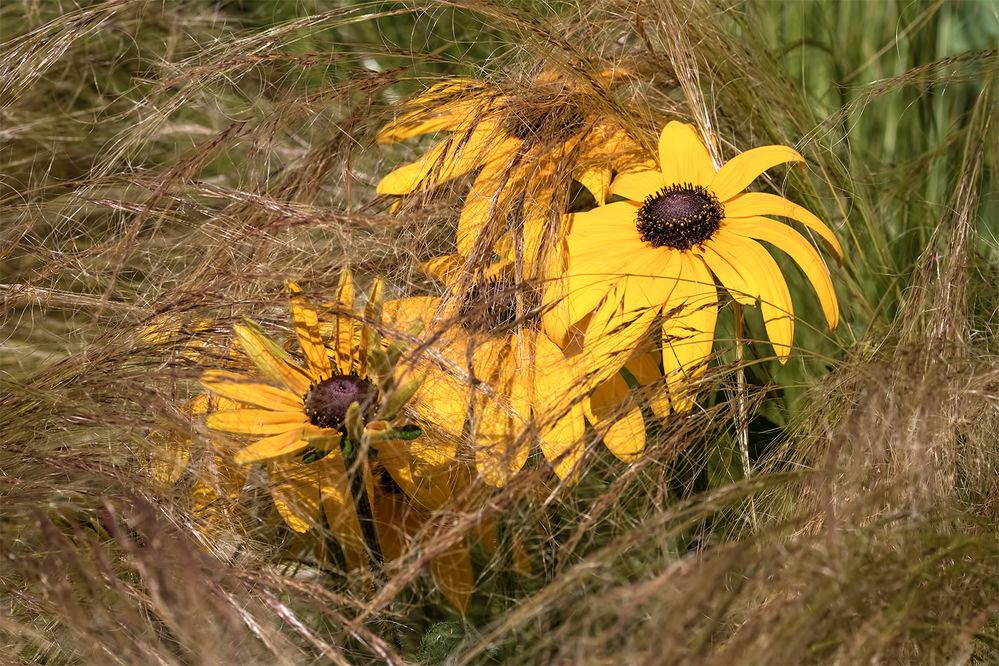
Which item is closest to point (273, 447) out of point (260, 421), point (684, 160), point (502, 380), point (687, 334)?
point (260, 421)

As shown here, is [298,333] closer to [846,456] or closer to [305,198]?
[305,198]

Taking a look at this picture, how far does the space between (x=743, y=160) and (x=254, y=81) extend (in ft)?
2.44

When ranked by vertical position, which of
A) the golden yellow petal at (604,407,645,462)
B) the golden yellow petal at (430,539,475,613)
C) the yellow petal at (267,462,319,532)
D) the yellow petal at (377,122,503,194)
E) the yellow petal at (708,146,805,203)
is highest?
the yellow petal at (377,122,503,194)

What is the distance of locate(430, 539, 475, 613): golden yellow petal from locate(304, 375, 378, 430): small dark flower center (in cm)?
15

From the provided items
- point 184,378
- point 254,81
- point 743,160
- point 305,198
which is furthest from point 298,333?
point 254,81

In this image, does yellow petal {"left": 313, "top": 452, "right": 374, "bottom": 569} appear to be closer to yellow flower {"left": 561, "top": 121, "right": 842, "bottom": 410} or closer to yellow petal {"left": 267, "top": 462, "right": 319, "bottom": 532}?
yellow petal {"left": 267, "top": 462, "right": 319, "bottom": 532}

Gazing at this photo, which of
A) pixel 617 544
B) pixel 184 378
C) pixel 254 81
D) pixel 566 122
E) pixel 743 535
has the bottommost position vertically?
pixel 743 535

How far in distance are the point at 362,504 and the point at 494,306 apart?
0.17 m

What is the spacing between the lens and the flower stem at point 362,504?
73 cm

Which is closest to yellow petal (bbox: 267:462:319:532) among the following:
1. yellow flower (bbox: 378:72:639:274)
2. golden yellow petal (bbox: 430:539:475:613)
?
golden yellow petal (bbox: 430:539:475:613)

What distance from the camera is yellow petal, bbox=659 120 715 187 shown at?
894 millimetres

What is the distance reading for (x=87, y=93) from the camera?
1.43 meters

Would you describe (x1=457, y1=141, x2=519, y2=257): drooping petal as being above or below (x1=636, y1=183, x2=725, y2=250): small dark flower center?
above

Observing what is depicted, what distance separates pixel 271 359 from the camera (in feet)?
2.57
